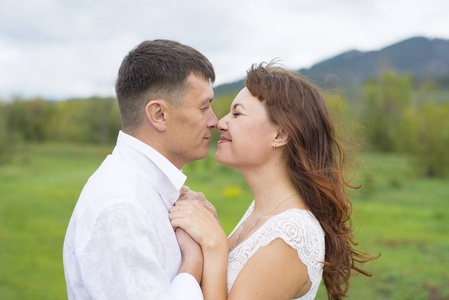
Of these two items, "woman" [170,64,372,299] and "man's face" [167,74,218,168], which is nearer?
"woman" [170,64,372,299]

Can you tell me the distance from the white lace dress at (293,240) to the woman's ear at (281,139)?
1.41 feet

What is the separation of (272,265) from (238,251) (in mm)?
337

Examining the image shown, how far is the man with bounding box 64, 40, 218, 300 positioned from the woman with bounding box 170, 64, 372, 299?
0.61ft

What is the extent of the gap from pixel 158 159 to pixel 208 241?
21.7 inches

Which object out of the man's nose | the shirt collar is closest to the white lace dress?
the shirt collar

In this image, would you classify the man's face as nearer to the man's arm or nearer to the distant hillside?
the man's arm

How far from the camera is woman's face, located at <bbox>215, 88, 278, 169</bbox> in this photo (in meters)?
3.02

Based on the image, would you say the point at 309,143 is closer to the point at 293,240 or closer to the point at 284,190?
the point at 284,190

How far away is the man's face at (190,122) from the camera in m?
2.83

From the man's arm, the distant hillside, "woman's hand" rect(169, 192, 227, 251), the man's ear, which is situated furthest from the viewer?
the distant hillside

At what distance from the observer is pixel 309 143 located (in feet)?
10.0

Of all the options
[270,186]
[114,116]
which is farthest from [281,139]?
[114,116]

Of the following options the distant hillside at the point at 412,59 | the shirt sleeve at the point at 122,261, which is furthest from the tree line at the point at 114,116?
the distant hillside at the point at 412,59

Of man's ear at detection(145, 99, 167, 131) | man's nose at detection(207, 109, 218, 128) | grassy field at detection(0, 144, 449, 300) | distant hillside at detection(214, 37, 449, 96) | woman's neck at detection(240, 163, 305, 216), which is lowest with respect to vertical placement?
distant hillside at detection(214, 37, 449, 96)
